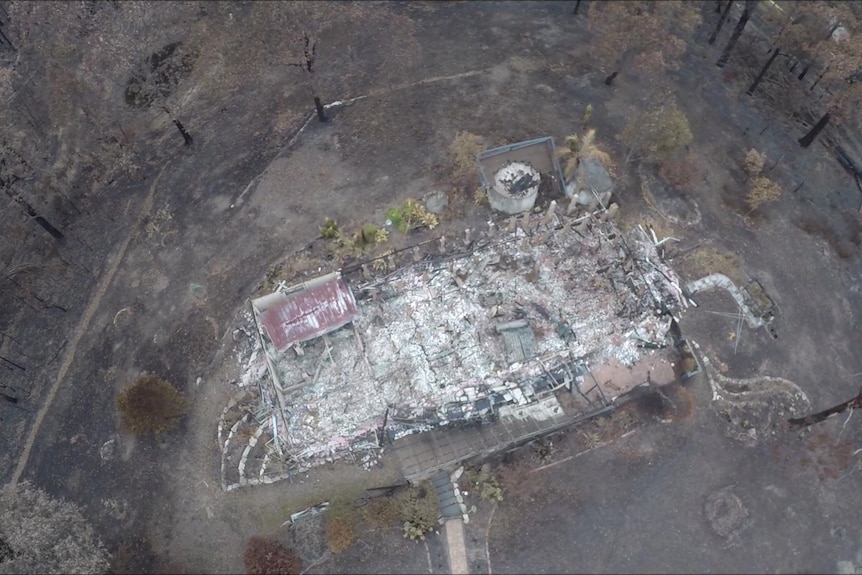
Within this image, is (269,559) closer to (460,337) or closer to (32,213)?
(460,337)

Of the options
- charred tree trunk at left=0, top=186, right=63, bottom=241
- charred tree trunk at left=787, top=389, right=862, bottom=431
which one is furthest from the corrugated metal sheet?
charred tree trunk at left=787, top=389, right=862, bottom=431

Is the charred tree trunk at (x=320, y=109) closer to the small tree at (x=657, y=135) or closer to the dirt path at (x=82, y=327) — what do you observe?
the dirt path at (x=82, y=327)

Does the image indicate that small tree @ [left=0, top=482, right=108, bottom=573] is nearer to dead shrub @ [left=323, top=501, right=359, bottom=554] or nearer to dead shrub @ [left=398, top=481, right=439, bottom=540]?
dead shrub @ [left=323, top=501, right=359, bottom=554]

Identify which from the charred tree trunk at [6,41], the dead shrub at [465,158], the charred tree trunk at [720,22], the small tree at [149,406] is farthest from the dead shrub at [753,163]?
the charred tree trunk at [6,41]

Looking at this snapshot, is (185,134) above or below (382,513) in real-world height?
above

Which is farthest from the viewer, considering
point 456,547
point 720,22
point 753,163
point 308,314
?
point 720,22

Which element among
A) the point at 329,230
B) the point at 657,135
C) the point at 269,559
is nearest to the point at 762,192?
the point at 657,135
